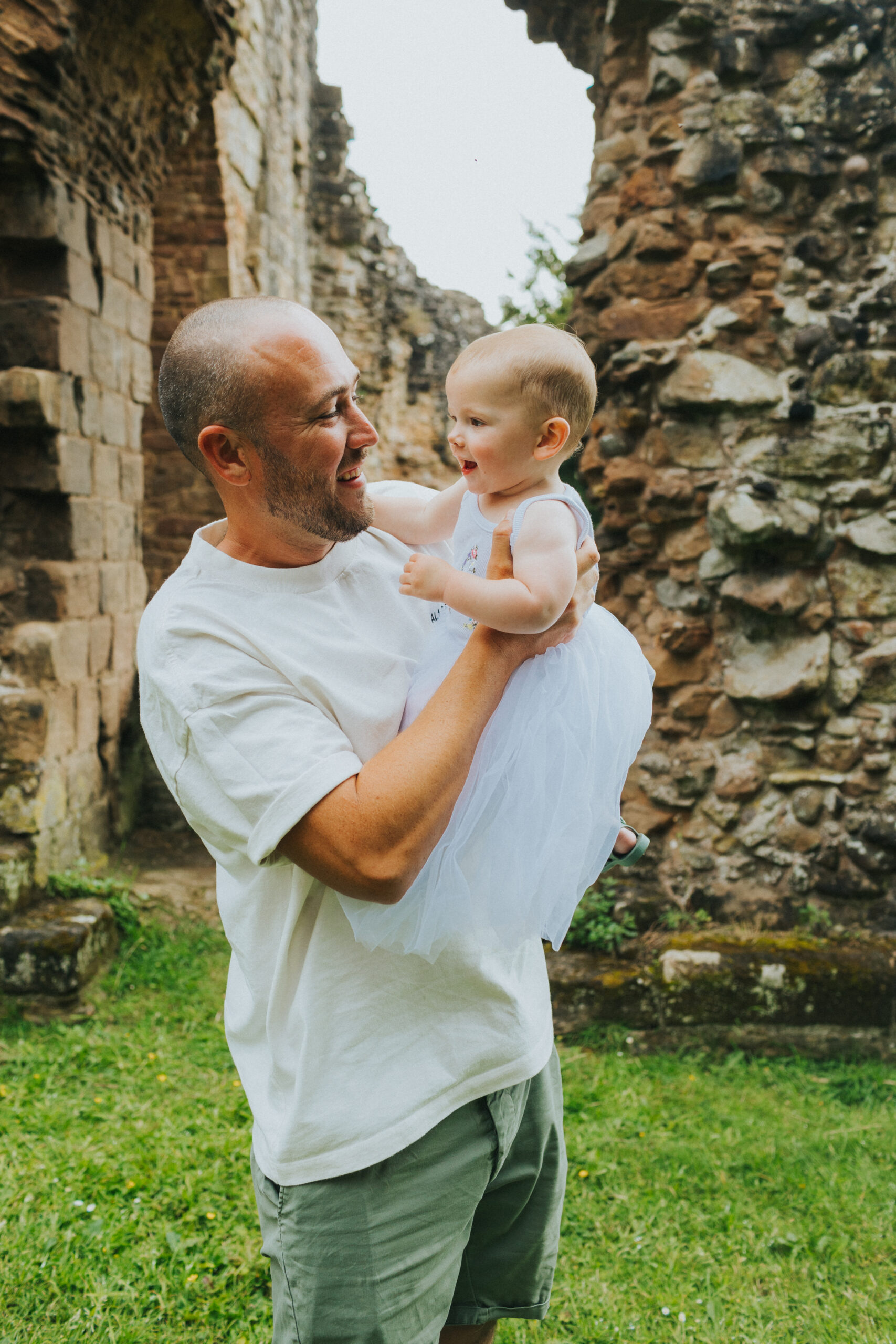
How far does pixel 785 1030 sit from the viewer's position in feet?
11.7

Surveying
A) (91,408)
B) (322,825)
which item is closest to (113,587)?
(91,408)

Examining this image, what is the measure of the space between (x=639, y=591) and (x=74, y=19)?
3.49m

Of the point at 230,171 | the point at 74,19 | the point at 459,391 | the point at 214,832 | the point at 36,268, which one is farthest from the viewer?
the point at 230,171

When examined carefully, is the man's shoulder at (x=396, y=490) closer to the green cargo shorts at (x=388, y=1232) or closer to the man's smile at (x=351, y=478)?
the man's smile at (x=351, y=478)

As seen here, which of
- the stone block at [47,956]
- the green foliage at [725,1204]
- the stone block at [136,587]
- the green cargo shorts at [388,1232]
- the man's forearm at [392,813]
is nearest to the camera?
the man's forearm at [392,813]

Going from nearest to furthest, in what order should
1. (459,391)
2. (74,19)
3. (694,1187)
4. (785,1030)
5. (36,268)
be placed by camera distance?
→ (459,391)
(694,1187)
(785,1030)
(74,19)
(36,268)

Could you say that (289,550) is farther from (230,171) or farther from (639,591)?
(230,171)

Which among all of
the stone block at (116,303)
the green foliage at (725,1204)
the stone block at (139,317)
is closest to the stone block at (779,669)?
the green foliage at (725,1204)

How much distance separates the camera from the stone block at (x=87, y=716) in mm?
4797

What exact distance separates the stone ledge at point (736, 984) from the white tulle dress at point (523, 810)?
2.30 metres

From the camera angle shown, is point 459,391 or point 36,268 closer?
point 459,391

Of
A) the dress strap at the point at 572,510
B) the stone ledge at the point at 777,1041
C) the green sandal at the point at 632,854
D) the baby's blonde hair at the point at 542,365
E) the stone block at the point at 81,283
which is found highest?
the stone block at the point at 81,283

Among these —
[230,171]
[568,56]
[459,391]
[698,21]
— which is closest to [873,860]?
[459,391]

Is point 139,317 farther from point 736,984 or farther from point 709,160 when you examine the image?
point 736,984
